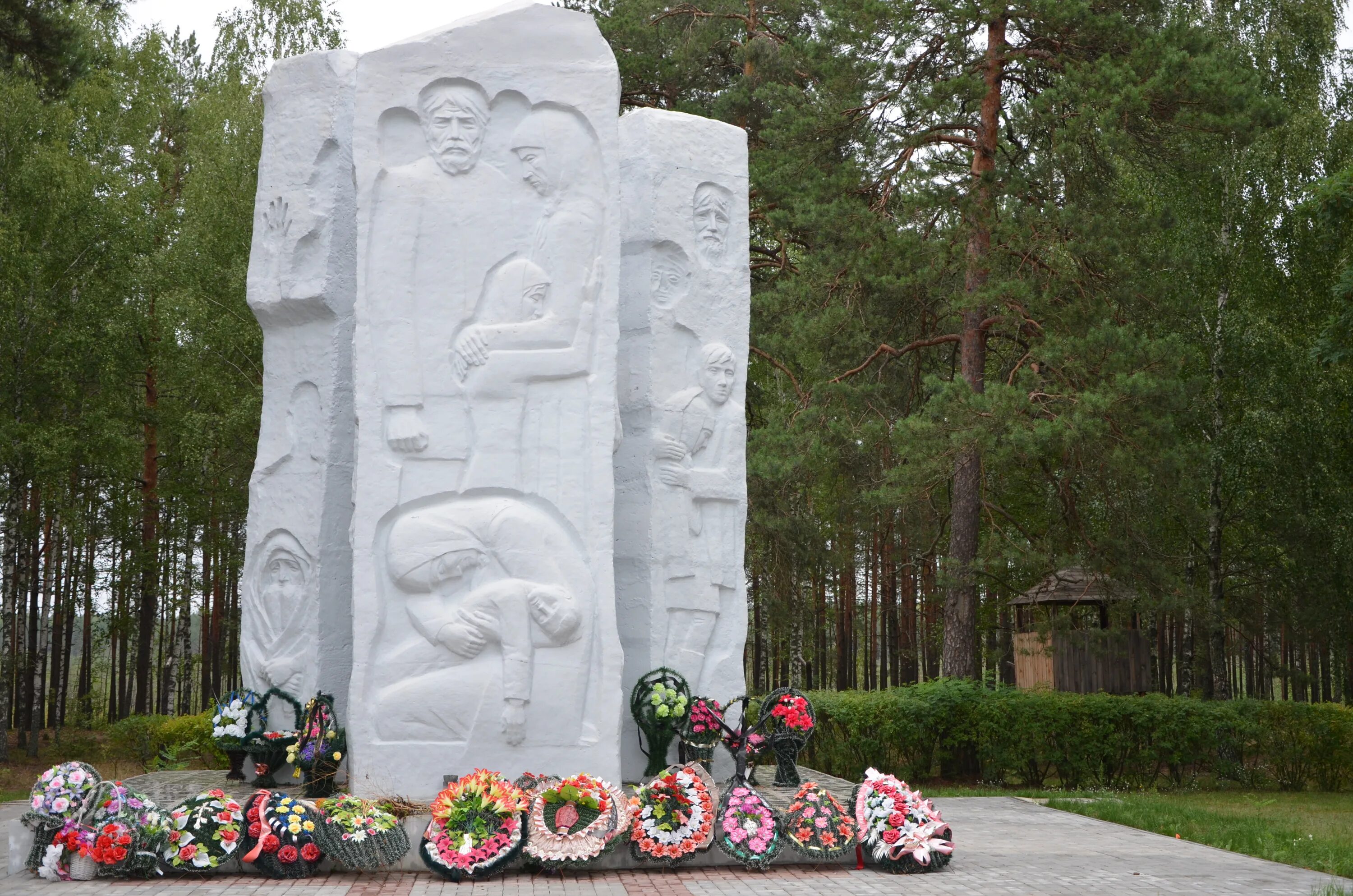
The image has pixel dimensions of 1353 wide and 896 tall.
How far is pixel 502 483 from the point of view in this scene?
7.77 meters

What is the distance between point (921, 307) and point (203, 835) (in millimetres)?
11000

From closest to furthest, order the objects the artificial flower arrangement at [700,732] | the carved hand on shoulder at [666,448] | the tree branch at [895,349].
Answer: the artificial flower arrangement at [700,732] < the carved hand on shoulder at [666,448] < the tree branch at [895,349]

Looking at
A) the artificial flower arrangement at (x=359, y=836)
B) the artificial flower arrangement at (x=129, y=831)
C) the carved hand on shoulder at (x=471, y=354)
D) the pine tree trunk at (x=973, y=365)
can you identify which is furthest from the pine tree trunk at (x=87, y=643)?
the artificial flower arrangement at (x=359, y=836)

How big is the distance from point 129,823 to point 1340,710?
1174 centimetres

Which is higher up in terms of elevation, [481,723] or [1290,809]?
[481,723]

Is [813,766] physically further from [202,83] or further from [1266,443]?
[202,83]

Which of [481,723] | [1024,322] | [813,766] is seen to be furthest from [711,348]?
[813,766]

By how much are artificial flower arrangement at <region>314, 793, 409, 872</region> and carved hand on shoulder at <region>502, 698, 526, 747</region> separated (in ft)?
3.35

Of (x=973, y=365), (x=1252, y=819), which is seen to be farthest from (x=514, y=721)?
(x=973, y=365)

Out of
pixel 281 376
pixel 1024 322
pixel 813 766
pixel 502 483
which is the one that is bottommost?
pixel 813 766

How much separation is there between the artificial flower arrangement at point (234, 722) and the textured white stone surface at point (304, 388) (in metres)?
0.35

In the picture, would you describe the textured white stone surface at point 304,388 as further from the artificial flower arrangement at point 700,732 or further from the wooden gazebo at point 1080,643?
the wooden gazebo at point 1080,643

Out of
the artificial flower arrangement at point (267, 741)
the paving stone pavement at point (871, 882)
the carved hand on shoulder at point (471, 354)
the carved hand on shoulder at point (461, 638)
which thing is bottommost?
the paving stone pavement at point (871, 882)

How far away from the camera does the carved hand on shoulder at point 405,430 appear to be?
303 inches
